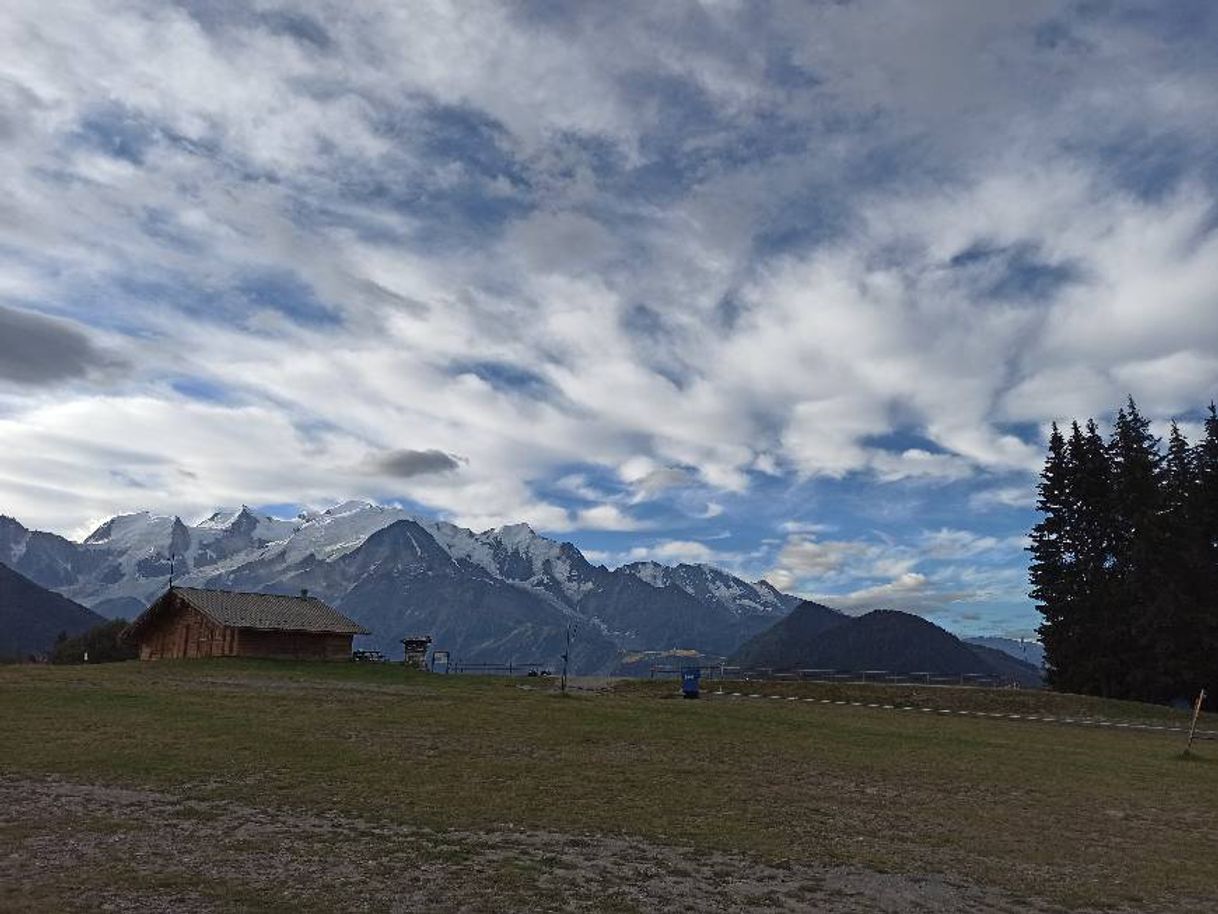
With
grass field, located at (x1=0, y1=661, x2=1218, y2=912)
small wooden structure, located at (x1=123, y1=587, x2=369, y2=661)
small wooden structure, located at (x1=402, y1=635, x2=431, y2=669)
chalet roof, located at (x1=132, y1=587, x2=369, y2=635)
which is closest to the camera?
grass field, located at (x1=0, y1=661, x2=1218, y2=912)

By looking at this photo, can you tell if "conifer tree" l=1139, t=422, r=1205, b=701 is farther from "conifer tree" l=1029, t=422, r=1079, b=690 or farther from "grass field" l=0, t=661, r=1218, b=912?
"grass field" l=0, t=661, r=1218, b=912

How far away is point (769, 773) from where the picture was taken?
22.5 metres

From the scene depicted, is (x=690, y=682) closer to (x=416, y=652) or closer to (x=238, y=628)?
(x=416, y=652)

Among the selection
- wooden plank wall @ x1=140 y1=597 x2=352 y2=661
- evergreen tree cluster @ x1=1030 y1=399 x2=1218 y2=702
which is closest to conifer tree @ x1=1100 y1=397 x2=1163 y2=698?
evergreen tree cluster @ x1=1030 y1=399 x2=1218 y2=702

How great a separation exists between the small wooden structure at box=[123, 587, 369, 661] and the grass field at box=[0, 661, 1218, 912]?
30840 mm

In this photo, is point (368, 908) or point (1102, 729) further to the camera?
point (1102, 729)

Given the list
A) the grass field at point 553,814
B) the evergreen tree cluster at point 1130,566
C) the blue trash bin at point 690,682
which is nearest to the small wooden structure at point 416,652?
the blue trash bin at point 690,682

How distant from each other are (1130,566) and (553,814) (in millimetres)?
60645

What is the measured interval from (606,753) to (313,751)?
8.10 metres

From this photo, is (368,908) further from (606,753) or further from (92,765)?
(606,753)

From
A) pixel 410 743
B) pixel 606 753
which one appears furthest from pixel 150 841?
pixel 606 753

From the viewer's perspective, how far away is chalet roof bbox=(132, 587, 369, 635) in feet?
211

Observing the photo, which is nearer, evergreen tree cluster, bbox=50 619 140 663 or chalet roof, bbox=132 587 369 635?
chalet roof, bbox=132 587 369 635

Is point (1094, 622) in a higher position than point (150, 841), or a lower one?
higher
